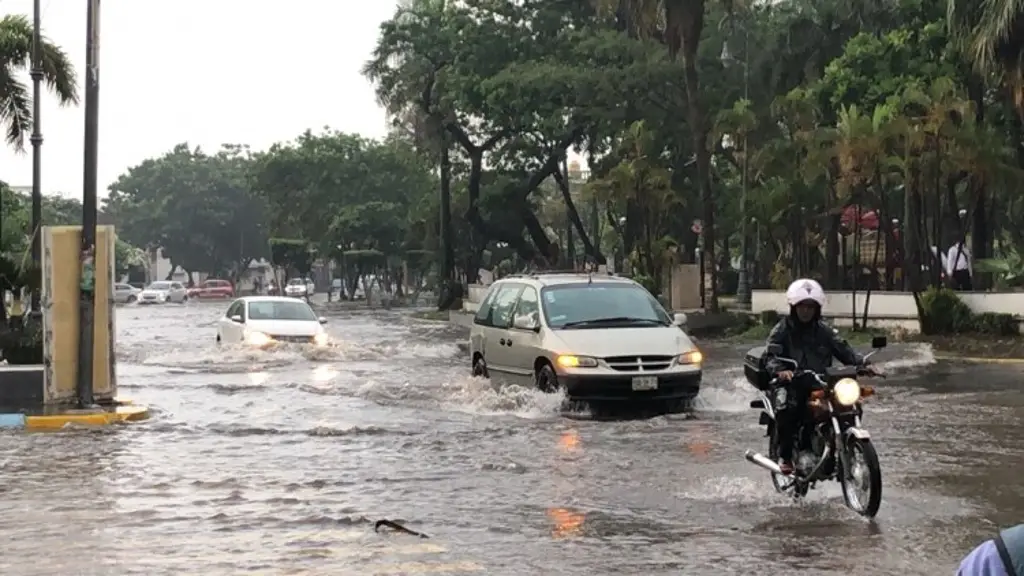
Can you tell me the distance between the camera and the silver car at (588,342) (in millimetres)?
15086

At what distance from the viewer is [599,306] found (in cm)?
1641

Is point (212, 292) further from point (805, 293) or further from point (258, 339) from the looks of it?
point (805, 293)

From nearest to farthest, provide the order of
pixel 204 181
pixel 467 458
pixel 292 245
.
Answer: pixel 467 458
pixel 292 245
pixel 204 181

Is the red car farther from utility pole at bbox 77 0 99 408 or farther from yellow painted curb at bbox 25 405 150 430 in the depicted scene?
utility pole at bbox 77 0 99 408

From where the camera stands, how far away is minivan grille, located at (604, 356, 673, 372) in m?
15.1

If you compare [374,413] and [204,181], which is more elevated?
[204,181]

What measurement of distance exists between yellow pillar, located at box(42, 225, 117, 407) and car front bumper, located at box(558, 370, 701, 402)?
5805 millimetres

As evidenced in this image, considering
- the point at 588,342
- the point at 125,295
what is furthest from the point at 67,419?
the point at 125,295

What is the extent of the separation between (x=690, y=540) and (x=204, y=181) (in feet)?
333

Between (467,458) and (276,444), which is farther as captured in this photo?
(276,444)

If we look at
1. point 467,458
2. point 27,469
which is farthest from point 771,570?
point 27,469

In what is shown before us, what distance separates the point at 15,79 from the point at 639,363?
19403 mm

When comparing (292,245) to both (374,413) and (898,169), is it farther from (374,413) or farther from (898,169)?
(374,413)

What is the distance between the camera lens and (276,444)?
13734 mm
